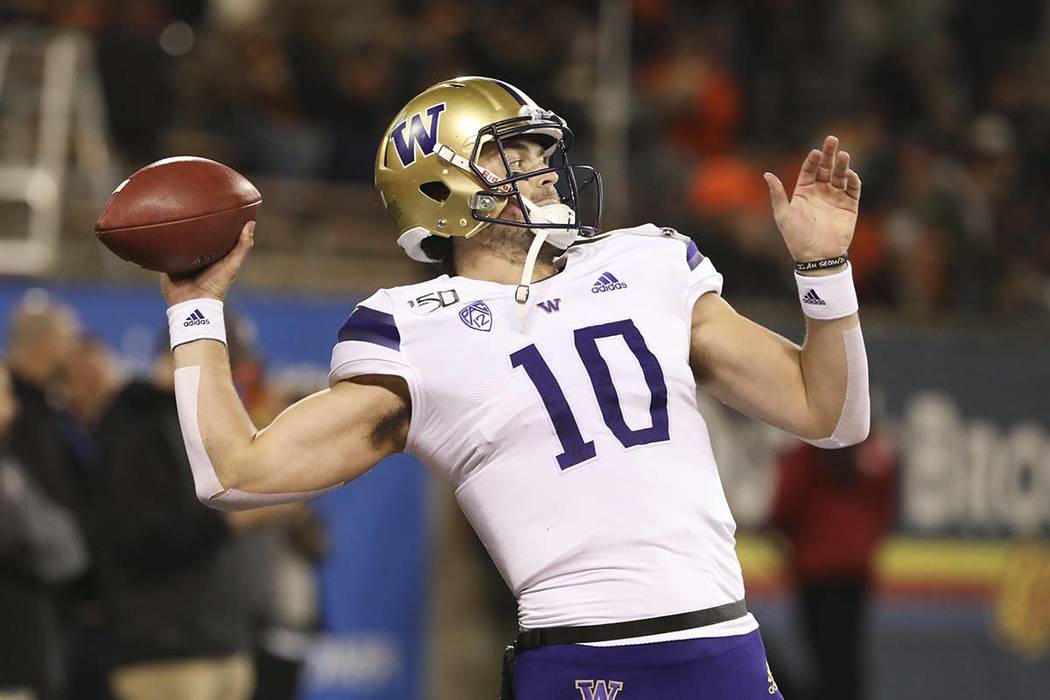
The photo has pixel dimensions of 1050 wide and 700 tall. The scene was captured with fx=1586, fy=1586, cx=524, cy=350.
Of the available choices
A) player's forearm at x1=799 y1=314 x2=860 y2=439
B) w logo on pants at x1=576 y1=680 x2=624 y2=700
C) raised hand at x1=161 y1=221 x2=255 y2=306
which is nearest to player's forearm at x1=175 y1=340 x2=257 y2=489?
raised hand at x1=161 y1=221 x2=255 y2=306

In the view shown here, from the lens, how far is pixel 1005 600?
9.41 meters

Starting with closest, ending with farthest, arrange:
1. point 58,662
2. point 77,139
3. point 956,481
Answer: point 58,662, point 77,139, point 956,481

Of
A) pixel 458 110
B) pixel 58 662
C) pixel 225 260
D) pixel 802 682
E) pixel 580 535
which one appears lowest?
pixel 802 682

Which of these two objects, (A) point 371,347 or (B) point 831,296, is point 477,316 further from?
(B) point 831,296

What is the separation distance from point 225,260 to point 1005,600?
23.9 ft

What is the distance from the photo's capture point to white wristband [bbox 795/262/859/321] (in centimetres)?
329

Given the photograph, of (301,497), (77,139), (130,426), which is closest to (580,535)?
(301,497)

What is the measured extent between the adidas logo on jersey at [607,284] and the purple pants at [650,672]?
0.72 m

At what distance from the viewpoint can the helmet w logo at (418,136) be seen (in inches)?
133

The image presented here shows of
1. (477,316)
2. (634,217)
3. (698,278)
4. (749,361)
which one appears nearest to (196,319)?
(477,316)

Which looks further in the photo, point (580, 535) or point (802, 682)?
point (802, 682)

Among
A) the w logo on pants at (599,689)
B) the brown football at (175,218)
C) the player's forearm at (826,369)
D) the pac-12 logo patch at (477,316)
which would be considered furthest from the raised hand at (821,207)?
the brown football at (175,218)

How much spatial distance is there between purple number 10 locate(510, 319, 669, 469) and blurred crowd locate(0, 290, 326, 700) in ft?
8.32

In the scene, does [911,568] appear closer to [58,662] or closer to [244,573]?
[244,573]
